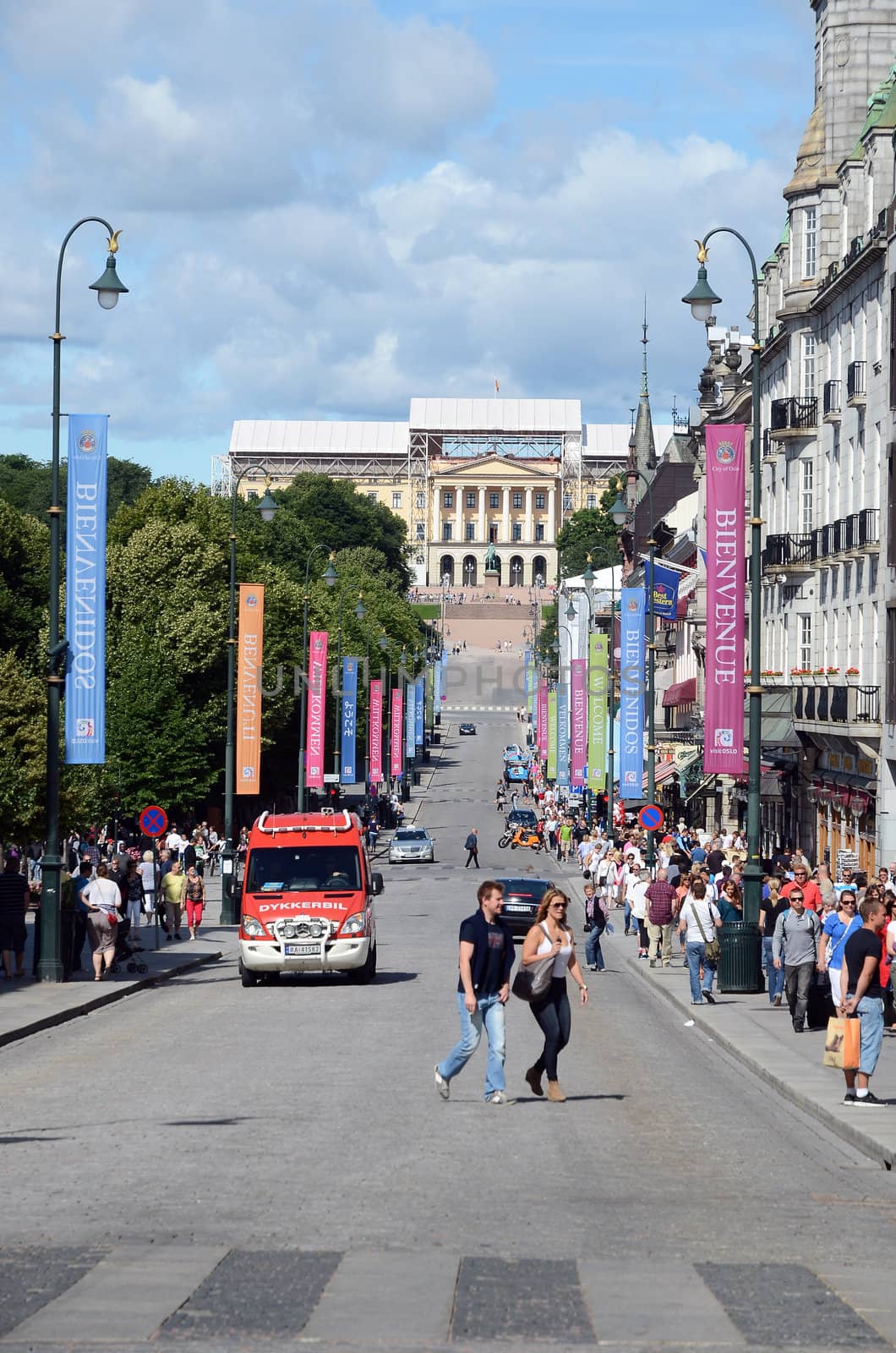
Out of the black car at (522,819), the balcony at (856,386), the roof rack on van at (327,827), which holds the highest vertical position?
the balcony at (856,386)

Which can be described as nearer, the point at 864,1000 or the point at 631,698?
the point at 864,1000

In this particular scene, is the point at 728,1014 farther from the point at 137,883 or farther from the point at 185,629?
the point at 185,629

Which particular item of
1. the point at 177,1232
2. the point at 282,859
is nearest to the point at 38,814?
the point at 282,859

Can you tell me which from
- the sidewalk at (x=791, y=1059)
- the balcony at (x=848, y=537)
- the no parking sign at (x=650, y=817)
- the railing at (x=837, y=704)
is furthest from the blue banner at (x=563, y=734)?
the sidewalk at (x=791, y=1059)

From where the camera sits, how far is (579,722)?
65.4 m

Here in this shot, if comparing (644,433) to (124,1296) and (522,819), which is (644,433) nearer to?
(522,819)

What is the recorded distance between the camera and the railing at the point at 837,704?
142 ft

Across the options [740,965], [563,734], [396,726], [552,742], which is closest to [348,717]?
[563,734]

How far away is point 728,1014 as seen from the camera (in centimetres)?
2489

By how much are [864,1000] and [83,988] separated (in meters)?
13.4

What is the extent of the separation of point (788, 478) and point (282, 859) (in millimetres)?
29109

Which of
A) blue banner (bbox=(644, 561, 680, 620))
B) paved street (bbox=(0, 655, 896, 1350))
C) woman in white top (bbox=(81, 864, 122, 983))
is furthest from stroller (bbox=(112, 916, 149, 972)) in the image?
blue banner (bbox=(644, 561, 680, 620))

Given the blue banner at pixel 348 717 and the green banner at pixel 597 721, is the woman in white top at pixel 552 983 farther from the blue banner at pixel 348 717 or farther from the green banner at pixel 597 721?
the blue banner at pixel 348 717

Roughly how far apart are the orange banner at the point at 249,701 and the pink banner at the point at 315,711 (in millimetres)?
10608
